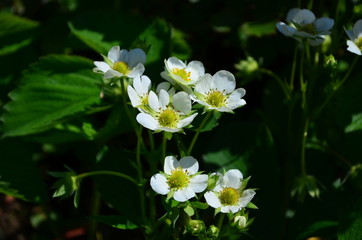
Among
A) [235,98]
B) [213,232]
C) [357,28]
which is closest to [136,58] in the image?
[235,98]

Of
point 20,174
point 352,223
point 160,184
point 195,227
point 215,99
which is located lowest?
point 20,174

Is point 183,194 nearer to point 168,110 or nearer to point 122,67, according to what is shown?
point 168,110

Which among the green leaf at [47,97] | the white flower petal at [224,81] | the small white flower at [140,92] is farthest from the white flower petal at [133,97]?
the green leaf at [47,97]

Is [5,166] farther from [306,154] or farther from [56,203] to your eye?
[306,154]

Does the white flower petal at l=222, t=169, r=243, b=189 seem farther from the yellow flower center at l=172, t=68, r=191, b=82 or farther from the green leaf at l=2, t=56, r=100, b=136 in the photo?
the green leaf at l=2, t=56, r=100, b=136

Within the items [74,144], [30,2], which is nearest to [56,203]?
[74,144]

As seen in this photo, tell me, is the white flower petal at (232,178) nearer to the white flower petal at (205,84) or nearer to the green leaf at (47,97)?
the white flower petal at (205,84)
